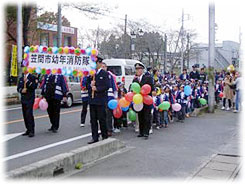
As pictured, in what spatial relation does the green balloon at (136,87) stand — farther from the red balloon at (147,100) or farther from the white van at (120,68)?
the white van at (120,68)

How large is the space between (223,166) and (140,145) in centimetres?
212

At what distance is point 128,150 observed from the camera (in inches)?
278

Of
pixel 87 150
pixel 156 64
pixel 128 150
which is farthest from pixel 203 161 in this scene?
pixel 156 64

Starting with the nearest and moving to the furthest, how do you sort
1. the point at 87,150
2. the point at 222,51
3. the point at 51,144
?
the point at 87,150 < the point at 51,144 < the point at 222,51

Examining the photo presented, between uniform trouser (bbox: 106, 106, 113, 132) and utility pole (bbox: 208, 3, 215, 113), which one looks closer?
uniform trouser (bbox: 106, 106, 113, 132)

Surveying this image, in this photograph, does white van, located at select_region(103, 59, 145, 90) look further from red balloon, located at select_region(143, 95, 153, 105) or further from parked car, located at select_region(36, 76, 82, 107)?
red balloon, located at select_region(143, 95, 153, 105)

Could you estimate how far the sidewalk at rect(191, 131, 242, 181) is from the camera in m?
5.43

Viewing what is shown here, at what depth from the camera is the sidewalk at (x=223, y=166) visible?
5434 mm

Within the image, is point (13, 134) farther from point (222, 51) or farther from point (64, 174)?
point (222, 51)

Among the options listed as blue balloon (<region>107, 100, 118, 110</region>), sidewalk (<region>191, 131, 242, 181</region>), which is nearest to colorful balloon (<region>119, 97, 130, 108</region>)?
blue balloon (<region>107, 100, 118, 110</region>)

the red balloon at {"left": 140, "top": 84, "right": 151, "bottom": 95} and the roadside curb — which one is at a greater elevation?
the red balloon at {"left": 140, "top": 84, "right": 151, "bottom": 95}

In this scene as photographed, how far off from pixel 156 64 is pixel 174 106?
32.1 meters

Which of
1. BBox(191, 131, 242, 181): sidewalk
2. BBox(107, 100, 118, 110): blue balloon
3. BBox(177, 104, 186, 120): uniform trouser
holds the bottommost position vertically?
BBox(191, 131, 242, 181): sidewalk

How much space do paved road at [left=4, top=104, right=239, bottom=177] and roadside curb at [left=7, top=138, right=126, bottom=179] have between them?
9.3 inches
